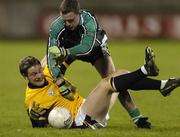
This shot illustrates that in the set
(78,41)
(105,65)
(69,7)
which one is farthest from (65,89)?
(105,65)

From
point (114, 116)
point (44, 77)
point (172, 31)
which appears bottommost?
point (172, 31)

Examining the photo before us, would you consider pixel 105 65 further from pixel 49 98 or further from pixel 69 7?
pixel 69 7

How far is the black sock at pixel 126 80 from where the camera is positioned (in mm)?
9445

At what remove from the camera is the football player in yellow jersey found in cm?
952

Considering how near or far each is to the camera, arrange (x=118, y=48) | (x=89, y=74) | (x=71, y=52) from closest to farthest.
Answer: (x=71, y=52) < (x=89, y=74) < (x=118, y=48)

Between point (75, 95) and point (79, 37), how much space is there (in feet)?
2.75

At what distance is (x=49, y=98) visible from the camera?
32.4 feet

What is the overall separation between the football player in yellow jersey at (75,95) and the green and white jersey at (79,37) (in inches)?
9.9

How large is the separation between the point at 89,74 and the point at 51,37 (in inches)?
389

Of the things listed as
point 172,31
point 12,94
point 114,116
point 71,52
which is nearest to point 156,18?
point 172,31

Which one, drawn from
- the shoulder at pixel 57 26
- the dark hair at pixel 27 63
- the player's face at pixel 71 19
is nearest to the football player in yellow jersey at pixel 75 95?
the dark hair at pixel 27 63

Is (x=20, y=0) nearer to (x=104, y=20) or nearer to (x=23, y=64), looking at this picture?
(x=104, y=20)

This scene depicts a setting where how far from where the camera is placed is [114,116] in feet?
39.0

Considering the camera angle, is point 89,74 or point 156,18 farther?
point 156,18
